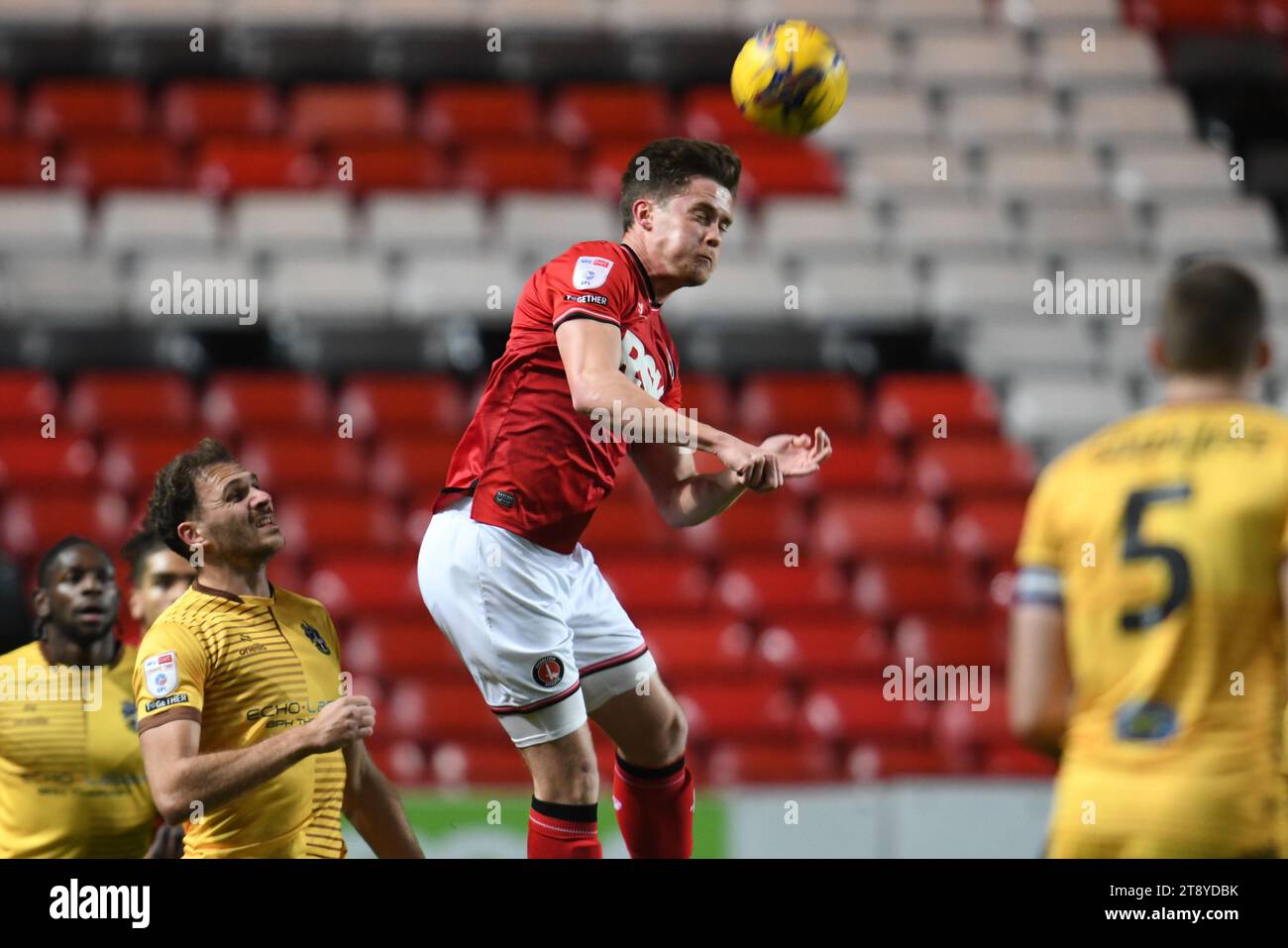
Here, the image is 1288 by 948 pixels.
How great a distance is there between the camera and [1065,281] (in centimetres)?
1078

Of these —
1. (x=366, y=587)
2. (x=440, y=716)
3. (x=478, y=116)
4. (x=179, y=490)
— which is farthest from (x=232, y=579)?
(x=478, y=116)

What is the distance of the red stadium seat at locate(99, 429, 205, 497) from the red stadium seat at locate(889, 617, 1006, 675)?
3.90m

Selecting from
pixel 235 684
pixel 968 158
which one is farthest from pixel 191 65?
pixel 235 684

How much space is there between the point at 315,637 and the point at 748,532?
216 inches

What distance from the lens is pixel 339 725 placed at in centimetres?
356

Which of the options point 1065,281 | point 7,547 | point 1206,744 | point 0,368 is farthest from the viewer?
point 1065,281

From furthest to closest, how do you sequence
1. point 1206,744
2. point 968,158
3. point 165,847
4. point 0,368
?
point 968,158
point 0,368
point 165,847
point 1206,744

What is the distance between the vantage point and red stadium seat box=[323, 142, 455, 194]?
36.4 ft

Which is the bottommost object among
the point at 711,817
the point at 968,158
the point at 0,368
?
the point at 711,817

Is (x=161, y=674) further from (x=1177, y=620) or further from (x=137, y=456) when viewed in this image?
(x=137, y=456)

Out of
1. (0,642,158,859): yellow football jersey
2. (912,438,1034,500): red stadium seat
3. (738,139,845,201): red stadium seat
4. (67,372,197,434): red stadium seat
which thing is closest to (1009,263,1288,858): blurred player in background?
(0,642,158,859): yellow football jersey

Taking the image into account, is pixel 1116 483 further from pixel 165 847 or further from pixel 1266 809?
pixel 165 847

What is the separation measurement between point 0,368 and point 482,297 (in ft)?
9.10

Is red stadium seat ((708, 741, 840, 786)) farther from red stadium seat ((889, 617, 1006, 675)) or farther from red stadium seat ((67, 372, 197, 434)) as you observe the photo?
red stadium seat ((67, 372, 197, 434))
